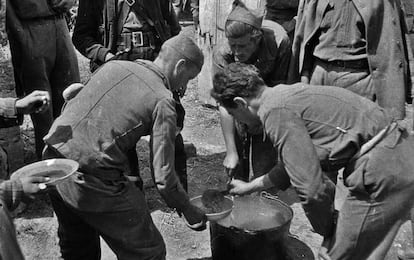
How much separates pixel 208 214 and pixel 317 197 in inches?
33.7

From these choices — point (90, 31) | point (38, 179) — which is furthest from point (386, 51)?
point (38, 179)

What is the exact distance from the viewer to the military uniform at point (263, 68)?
511cm

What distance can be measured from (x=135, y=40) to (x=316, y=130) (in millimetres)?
2554

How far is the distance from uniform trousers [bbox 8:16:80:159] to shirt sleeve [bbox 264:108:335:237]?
3.05 meters

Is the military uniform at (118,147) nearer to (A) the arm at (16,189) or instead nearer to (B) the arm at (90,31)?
(A) the arm at (16,189)

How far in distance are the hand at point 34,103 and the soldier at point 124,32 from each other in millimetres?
1417

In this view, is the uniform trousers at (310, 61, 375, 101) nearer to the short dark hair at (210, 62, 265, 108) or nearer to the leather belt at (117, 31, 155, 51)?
the short dark hair at (210, 62, 265, 108)

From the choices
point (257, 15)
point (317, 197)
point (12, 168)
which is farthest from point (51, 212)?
point (317, 197)

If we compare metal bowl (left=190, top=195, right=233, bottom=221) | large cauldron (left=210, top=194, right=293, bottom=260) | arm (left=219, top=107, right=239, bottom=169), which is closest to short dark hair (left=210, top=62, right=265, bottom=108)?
metal bowl (left=190, top=195, right=233, bottom=221)

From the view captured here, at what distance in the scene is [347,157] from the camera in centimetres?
387

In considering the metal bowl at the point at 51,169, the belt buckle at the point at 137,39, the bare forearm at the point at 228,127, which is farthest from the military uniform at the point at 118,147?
the belt buckle at the point at 137,39

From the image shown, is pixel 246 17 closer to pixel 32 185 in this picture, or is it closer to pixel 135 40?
pixel 135 40

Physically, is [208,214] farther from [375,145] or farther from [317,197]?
[375,145]

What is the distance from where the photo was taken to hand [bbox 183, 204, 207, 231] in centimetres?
412
